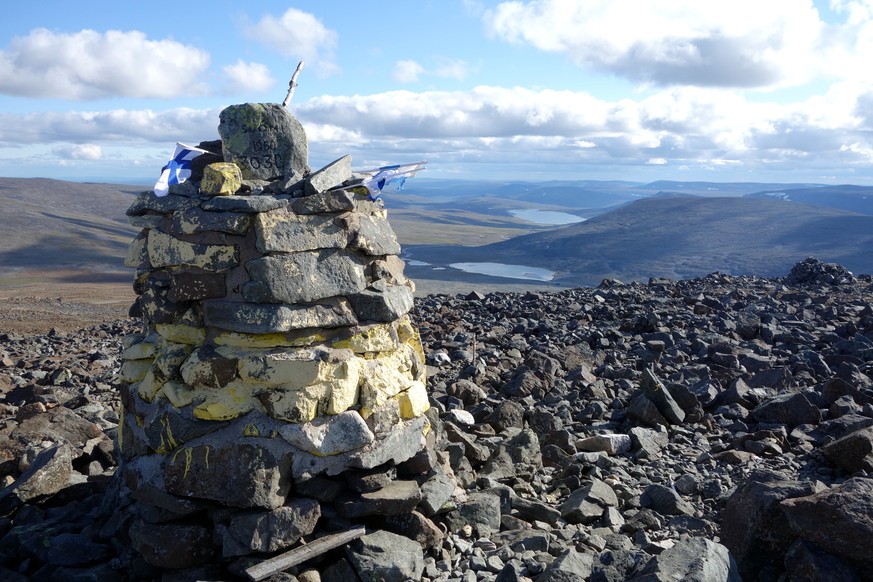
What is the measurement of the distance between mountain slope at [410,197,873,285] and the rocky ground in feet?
157

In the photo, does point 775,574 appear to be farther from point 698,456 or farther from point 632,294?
point 632,294

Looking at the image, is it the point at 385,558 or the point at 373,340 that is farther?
the point at 373,340

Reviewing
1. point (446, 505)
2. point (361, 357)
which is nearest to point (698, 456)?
point (446, 505)

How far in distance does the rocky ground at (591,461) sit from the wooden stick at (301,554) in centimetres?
10

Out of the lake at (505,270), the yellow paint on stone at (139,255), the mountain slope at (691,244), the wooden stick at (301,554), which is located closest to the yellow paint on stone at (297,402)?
the wooden stick at (301,554)

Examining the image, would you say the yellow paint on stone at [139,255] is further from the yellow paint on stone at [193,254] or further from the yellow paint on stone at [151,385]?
the yellow paint on stone at [151,385]

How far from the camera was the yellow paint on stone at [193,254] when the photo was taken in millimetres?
6121

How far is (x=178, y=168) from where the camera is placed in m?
6.70

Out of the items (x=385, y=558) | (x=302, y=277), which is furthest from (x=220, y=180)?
(x=385, y=558)

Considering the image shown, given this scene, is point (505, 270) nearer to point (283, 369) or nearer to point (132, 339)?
point (132, 339)

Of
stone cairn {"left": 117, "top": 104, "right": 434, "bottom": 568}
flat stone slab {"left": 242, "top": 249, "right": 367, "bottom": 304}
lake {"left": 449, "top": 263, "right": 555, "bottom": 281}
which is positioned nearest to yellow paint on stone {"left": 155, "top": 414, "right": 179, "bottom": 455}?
stone cairn {"left": 117, "top": 104, "right": 434, "bottom": 568}

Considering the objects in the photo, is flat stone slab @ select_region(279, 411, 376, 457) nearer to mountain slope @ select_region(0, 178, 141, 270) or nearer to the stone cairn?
the stone cairn

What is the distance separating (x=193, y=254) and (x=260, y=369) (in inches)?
48.3

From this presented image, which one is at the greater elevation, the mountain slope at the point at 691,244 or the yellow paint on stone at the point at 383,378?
the yellow paint on stone at the point at 383,378
